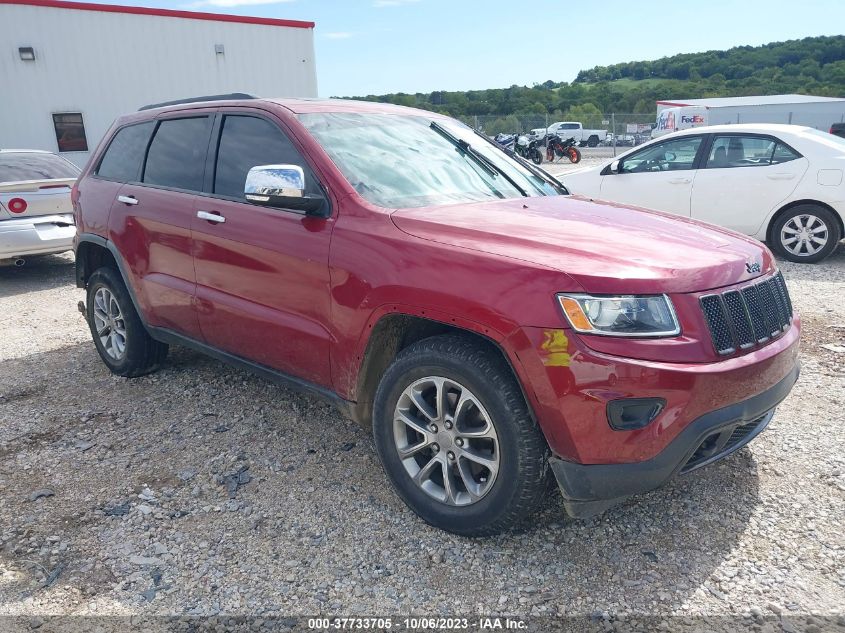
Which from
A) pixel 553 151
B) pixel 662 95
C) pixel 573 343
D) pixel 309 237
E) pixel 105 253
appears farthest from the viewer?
pixel 662 95

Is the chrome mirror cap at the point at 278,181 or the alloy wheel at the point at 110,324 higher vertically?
the chrome mirror cap at the point at 278,181

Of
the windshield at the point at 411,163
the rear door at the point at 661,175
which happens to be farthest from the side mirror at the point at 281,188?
the rear door at the point at 661,175

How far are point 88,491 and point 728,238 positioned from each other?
3.32 meters

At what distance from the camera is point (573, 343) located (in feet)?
7.64

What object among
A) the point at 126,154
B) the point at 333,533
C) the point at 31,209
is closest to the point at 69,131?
the point at 31,209

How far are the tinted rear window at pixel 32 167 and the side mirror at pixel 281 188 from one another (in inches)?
243

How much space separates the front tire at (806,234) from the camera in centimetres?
749

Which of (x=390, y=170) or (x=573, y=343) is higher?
(x=390, y=170)

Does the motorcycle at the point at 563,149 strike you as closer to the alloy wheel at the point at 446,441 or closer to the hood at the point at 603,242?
the hood at the point at 603,242

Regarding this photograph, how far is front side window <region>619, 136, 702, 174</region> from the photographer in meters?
8.18

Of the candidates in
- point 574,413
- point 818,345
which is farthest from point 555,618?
point 818,345

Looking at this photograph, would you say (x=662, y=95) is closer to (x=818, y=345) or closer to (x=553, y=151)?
(x=553, y=151)

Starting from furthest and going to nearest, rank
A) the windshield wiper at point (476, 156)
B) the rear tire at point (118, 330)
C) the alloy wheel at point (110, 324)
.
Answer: the alloy wheel at point (110, 324), the rear tire at point (118, 330), the windshield wiper at point (476, 156)

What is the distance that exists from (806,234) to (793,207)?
1.13 ft
